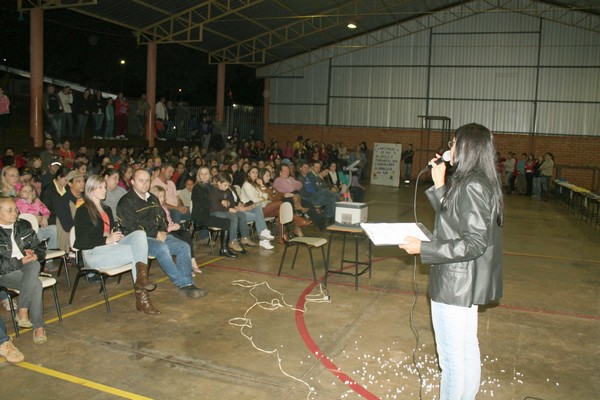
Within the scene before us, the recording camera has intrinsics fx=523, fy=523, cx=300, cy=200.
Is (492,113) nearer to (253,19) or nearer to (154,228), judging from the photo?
(253,19)

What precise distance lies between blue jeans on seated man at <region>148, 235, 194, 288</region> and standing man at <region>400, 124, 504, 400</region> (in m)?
3.52

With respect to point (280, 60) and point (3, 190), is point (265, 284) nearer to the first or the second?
point (3, 190)

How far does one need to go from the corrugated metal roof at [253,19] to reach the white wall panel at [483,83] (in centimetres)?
267

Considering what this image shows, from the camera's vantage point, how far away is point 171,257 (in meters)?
5.67

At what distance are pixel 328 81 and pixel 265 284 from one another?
710 inches

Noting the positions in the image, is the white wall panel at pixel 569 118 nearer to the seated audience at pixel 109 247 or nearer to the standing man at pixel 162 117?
the standing man at pixel 162 117

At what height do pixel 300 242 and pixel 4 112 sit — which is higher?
pixel 4 112

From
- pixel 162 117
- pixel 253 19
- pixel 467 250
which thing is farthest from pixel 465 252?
pixel 162 117

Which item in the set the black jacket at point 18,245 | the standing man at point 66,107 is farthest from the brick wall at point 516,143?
the black jacket at point 18,245

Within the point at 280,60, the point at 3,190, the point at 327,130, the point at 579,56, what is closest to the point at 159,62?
the point at 280,60

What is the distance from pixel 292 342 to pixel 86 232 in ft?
7.60

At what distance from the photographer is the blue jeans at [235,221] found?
7848 millimetres

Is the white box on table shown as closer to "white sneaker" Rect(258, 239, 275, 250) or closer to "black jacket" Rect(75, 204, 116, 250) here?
"white sneaker" Rect(258, 239, 275, 250)

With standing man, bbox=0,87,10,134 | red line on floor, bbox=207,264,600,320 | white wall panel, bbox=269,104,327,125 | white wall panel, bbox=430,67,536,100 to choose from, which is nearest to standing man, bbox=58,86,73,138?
standing man, bbox=0,87,10,134
